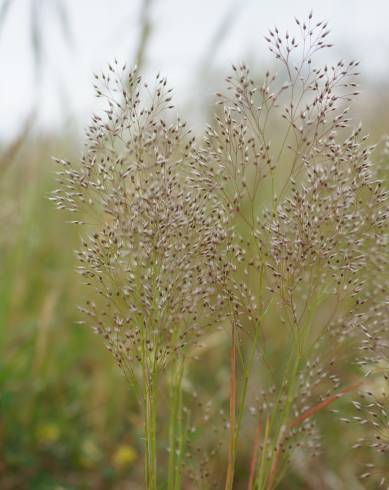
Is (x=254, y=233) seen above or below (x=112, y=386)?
above

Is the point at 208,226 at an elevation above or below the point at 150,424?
above

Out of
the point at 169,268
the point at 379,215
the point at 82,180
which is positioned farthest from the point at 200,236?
the point at 379,215

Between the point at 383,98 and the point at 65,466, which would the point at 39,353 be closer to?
the point at 65,466

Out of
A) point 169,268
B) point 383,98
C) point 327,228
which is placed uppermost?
point 383,98

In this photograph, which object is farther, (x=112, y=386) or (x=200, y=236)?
(x=112, y=386)

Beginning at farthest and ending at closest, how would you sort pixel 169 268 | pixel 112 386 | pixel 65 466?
pixel 112 386
pixel 65 466
pixel 169 268

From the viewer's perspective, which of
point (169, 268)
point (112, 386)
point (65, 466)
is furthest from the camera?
point (112, 386)

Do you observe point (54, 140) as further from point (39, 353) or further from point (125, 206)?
point (125, 206)

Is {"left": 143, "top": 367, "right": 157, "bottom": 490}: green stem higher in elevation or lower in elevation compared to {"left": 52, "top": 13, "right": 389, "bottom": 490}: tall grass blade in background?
lower

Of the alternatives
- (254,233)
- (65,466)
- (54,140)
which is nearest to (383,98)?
(54,140)

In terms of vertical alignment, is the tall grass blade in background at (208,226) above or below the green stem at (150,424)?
above
